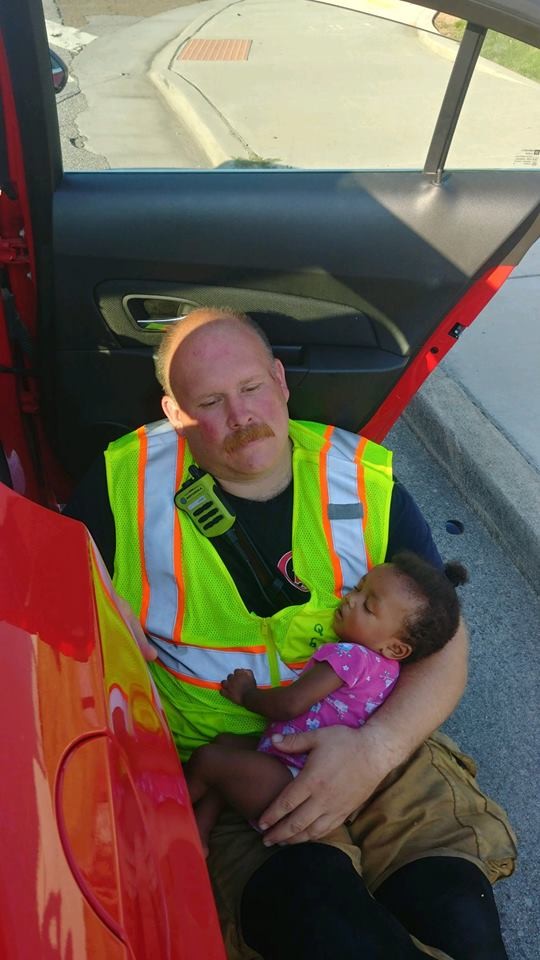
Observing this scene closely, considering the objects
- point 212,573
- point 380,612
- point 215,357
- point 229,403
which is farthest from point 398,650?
point 215,357

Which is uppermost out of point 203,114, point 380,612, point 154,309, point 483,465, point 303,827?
point 203,114

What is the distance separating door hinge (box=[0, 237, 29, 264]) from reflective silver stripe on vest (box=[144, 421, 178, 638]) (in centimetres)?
62

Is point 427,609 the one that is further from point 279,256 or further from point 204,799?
point 279,256

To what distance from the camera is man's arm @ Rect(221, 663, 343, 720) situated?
175cm

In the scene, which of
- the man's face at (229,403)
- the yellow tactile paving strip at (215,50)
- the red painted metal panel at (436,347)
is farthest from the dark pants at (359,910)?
the yellow tactile paving strip at (215,50)

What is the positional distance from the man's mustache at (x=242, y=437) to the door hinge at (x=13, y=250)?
712mm

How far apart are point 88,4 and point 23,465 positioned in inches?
46.6

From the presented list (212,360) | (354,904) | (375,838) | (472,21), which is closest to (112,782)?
(354,904)

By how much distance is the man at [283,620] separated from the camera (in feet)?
5.27

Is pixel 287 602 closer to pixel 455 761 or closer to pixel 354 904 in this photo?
pixel 455 761

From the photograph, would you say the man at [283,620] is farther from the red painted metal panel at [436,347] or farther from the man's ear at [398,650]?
the red painted metal panel at [436,347]

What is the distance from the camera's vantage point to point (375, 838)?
1724mm

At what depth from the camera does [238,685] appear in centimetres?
182

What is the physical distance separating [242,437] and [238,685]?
1.74 feet
